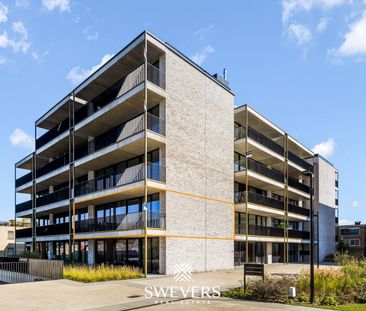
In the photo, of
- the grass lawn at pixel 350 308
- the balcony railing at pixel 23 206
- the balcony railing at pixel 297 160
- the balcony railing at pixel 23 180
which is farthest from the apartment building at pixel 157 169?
the grass lawn at pixel 350 308

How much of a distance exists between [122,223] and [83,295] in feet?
30.5

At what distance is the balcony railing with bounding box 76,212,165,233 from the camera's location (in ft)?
72.4

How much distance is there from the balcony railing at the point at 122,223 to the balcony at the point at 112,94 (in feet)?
26.4

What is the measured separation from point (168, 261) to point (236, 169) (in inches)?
476

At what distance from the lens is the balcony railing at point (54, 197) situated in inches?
1240

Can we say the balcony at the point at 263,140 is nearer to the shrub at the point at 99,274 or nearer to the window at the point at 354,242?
the shrub at the point at 99,274

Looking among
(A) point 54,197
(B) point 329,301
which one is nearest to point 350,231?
(A) point 54,197

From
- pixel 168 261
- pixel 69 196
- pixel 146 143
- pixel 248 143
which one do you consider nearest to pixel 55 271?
pixel 168 261

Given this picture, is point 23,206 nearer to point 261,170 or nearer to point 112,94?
point 112,94

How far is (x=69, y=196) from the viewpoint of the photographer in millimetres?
30172

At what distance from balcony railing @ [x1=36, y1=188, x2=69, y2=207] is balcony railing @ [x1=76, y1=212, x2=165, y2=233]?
3.18 meters

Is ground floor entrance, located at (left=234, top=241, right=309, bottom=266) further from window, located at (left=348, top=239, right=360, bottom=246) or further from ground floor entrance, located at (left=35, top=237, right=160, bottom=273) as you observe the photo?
window, located at (left=348, top=239, right=360, bottom=246)

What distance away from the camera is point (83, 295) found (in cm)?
1441

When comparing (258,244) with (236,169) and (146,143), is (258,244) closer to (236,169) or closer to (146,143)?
(236,169)
